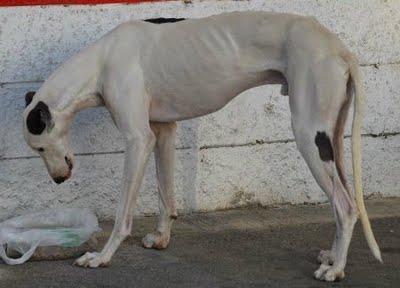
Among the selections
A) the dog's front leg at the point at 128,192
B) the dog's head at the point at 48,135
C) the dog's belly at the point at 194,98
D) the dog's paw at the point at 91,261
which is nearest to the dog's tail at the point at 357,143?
the dog's belly at the point at 194,98

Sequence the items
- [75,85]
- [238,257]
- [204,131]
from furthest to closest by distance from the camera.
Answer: [204,131]
[238,257]
[75,85]

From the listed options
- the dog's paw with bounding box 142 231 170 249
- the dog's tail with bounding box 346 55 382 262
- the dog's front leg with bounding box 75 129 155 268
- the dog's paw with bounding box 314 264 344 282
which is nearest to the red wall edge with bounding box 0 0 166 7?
the dog's front leg with bounding box 75 129 155 268

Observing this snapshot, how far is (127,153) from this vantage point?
6.43 metres

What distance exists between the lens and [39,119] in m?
6.40

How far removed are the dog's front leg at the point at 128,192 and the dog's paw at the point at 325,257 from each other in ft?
3.58

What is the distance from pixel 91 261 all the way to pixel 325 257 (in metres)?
1.31

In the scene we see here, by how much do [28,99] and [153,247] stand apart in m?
1.16

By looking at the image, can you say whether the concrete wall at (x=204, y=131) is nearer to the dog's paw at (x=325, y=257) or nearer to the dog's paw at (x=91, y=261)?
the dog's paw at (x=91, y=261)

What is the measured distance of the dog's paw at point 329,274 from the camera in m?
6.08

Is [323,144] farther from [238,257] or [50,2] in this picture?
[50,2]

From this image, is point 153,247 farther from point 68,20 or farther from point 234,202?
point 68,20

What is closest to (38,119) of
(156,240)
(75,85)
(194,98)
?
(75,85)

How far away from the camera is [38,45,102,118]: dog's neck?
6.50 metres

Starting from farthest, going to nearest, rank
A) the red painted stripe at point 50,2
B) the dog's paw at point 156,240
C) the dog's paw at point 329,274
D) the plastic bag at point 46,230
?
the red painted stripe at point 50,2, the dog's paw at point 156,240, the plastic bag at point 46,230, the dog's paw at point 329,274
